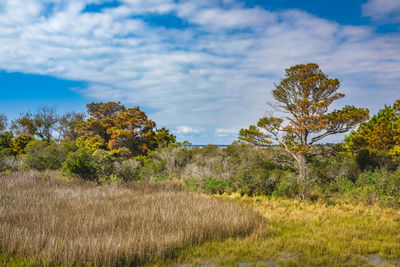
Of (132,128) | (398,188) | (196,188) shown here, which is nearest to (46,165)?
(132,128)

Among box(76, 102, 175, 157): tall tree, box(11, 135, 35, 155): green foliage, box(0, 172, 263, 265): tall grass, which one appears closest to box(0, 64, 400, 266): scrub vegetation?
box(0, 172, 263, 265): tall grass

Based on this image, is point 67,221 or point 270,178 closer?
point 67,221

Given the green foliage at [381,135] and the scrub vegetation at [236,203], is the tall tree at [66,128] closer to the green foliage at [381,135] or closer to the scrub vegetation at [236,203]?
the scrub vegetation at [236,203]

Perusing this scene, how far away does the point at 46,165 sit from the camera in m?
20.1

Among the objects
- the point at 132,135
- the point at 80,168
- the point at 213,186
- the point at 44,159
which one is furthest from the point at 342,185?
the point at 44,159

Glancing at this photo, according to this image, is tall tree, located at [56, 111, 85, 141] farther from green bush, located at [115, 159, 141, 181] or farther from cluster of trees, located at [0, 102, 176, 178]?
green bush, located at [115, 159, 141, 181]

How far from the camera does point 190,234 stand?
5758 millimetres

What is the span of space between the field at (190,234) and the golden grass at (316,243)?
19 millimetres

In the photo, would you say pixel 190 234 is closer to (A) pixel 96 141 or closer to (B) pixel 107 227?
(B) pixel 107 227

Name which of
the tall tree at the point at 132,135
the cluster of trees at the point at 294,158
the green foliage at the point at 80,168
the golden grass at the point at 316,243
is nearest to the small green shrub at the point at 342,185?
the cluster of trees at the point at 294,158

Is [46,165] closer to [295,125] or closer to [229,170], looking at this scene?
[229,170]

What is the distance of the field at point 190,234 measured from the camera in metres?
4.69

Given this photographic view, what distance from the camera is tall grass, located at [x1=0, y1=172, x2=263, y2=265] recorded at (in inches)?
180

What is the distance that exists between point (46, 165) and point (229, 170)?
1449 cm
